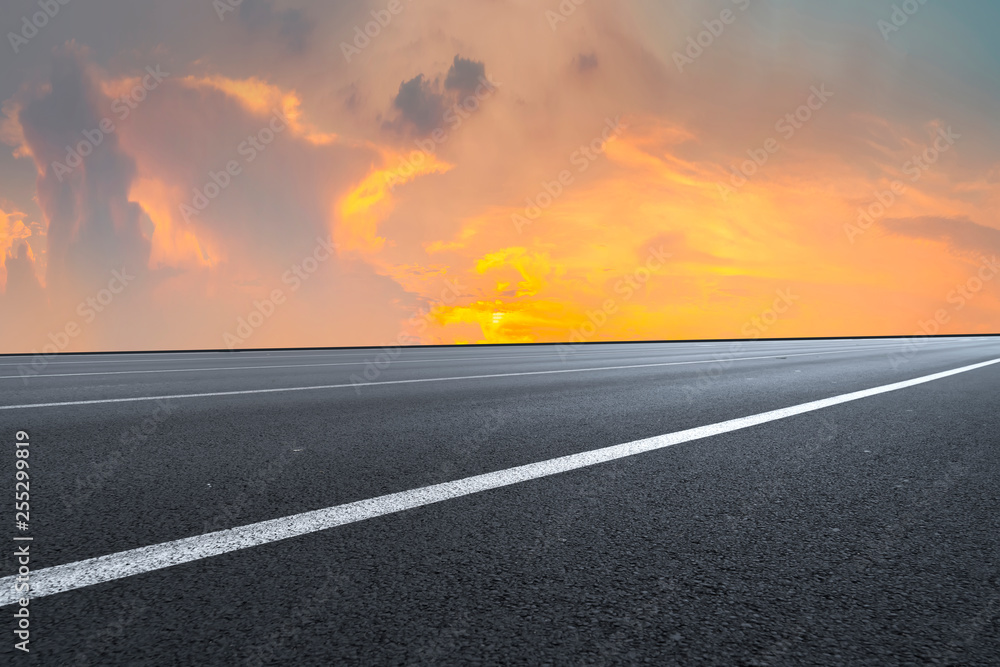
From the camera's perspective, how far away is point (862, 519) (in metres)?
3.30

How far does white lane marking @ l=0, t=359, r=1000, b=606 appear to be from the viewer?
2484mm

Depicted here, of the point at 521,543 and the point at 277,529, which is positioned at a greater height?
the point at 521,543

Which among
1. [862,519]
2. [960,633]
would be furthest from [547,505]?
[960,633]

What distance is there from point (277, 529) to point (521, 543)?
3.77 ft

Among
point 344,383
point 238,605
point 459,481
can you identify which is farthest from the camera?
point 344,383

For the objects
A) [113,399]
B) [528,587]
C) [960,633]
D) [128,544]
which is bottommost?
[113,399]

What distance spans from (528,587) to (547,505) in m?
1.11

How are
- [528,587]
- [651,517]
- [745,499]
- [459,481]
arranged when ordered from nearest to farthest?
[528,587] < [651,517] < [745,499] < [459,481]

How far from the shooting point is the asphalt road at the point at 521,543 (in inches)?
78.7

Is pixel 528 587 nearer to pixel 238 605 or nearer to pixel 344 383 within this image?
pixel 238 605

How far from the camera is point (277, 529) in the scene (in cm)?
308

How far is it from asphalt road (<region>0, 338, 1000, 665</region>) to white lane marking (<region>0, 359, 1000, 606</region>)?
0.03 metres

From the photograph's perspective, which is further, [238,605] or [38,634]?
[238,605]

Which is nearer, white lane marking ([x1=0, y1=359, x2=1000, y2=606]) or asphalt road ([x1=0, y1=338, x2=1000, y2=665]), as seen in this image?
asphalt road ([x1=0, y1=338, x2=1000, y2=665])
